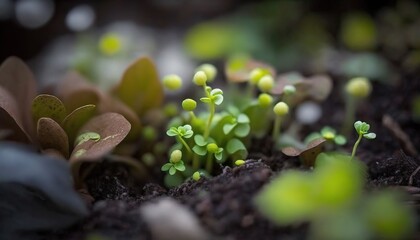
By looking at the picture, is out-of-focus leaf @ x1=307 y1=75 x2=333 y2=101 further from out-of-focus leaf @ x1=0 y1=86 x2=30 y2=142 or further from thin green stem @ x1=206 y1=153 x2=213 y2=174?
out-of-focus leaf @ x1=0 y1=86 x2=30 y2=142

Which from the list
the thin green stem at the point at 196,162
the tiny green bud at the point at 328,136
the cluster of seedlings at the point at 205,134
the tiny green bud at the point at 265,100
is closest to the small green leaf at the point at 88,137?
the cluster of seedlings at the point at 205,134

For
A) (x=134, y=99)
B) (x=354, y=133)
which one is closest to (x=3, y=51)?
(x=134, y=99)

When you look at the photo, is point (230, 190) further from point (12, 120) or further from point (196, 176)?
point (12, 120)

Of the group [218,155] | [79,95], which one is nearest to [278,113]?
[218,155]

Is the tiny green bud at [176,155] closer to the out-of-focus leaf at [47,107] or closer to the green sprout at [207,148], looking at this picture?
Answer: the green sprout at [207,148]

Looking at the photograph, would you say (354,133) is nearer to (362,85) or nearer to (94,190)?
(362,85)
